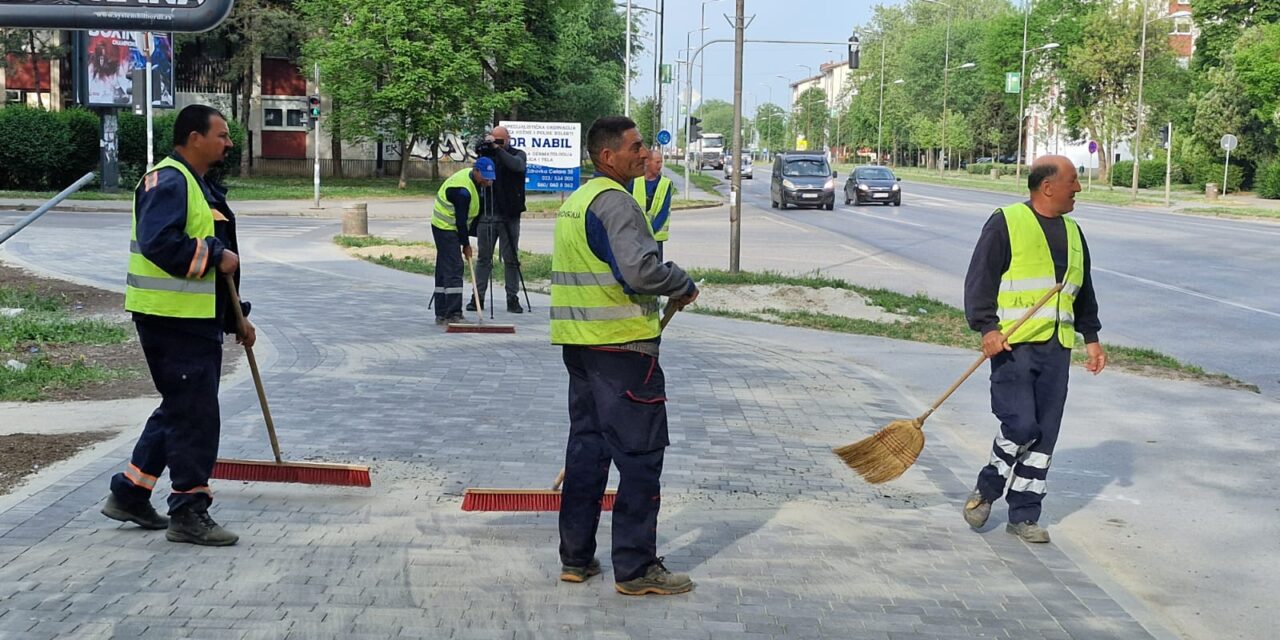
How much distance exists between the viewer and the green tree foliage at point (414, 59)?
4528 cm

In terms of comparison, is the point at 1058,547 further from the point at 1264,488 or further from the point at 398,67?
the point at 398,67

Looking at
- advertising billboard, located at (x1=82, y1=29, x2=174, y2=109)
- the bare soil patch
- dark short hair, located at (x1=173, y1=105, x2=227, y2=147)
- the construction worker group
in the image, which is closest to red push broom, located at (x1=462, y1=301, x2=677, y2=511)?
the construction worker group

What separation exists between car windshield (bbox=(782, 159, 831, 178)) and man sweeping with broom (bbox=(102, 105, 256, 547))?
122 feet

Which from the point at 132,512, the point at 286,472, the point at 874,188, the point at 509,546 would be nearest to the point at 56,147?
the point at 874,188

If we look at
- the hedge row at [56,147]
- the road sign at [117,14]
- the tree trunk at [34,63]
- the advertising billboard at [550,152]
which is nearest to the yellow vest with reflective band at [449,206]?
the road sign at [117,14]

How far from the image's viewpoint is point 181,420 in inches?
216

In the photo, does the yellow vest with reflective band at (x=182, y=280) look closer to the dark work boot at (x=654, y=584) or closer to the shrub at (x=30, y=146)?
the dark work boot at (x=654, y=584)

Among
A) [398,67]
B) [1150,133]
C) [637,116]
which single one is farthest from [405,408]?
[637,116]

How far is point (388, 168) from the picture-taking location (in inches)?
2314

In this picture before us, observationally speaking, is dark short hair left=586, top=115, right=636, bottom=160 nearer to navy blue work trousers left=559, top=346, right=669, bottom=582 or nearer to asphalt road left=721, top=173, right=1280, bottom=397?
navy blue work trousers left=559, top=346, right=669, bottom=582

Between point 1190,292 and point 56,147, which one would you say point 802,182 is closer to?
point 56,147

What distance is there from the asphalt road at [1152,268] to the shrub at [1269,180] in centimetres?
1275

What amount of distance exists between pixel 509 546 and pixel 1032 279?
2.74 metres

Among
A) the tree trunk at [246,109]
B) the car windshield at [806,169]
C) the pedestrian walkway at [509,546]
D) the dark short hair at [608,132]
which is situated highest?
the tree trunk at [246,109]
